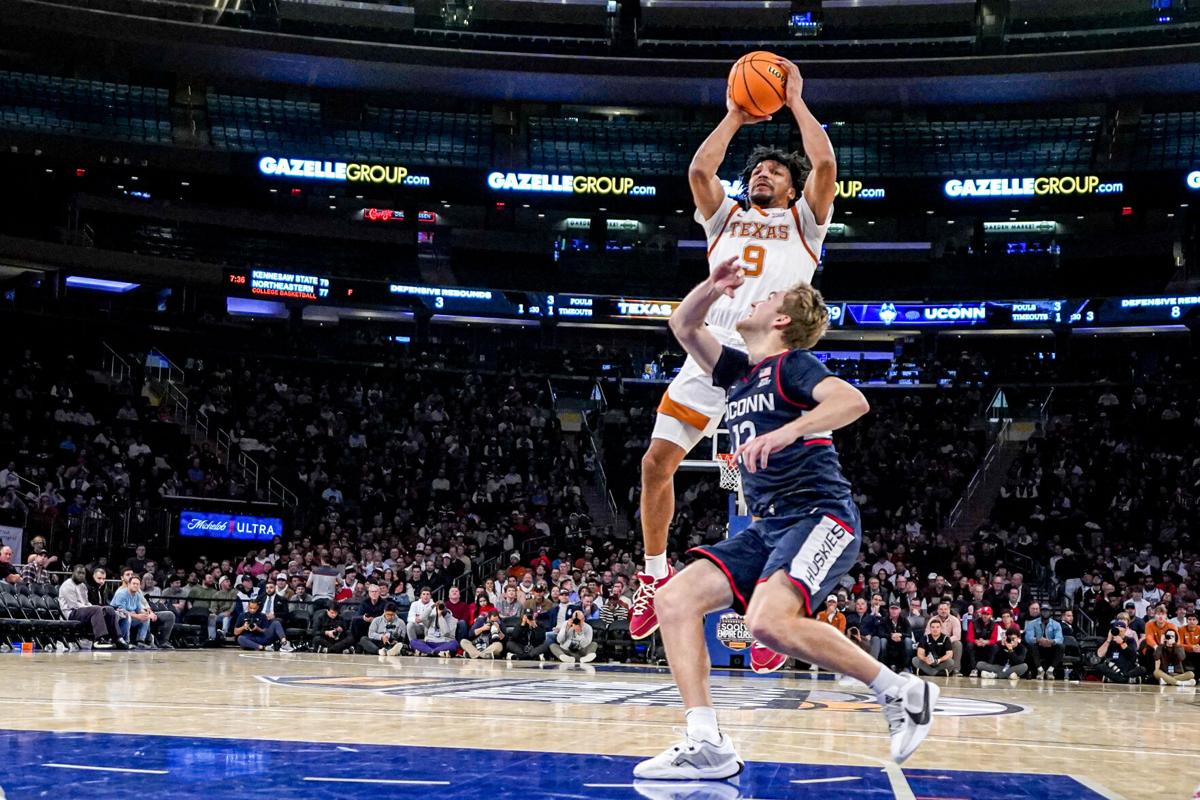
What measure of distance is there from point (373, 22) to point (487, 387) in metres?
11.1

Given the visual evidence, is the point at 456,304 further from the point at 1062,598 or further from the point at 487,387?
the point at 1062,598

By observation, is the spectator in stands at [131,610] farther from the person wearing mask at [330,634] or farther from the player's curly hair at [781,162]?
the player's curly hair at [781,162]

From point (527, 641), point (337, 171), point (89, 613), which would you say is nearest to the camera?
point (89, 613)

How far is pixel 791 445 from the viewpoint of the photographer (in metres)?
4.81

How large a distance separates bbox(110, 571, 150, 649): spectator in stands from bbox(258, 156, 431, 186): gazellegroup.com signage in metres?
17.1

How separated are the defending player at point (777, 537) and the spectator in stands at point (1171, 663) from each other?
15.3 meters

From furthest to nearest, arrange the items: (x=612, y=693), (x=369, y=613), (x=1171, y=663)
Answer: (x=369, y=613) < (x=1171, y=663) < (x=612, y=693)

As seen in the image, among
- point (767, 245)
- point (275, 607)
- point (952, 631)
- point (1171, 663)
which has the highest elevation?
point (767, 245)

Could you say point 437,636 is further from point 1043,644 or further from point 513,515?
point 1043,644

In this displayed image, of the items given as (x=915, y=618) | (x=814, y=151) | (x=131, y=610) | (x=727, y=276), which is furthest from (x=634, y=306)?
(x=727, y=276)

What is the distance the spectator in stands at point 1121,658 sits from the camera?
18.2 m

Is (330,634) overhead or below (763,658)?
below

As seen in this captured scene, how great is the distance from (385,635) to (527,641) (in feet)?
7.78

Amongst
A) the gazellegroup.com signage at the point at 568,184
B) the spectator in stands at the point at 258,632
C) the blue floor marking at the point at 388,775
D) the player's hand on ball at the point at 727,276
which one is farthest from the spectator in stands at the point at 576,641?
the gazellegroup.com signage at the point at 568,184
